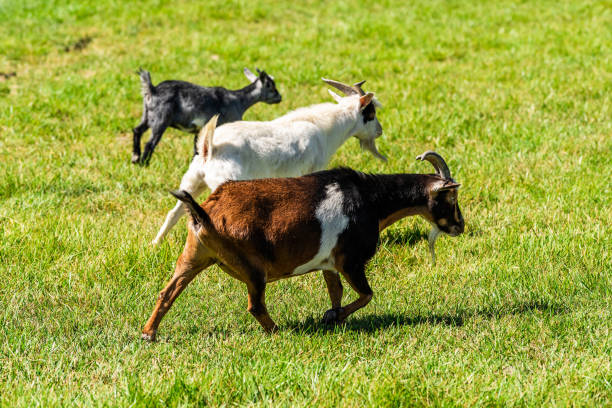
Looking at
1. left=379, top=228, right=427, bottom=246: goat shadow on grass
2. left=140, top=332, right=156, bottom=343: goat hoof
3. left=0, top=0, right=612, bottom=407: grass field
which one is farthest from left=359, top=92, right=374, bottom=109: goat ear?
left=140, top=332, right=156, bottom=343: goat hoof

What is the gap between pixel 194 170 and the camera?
6.30 meters

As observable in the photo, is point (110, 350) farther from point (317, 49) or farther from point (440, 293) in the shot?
point (317, 49)

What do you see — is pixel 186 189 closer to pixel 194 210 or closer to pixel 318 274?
pixel 318 274

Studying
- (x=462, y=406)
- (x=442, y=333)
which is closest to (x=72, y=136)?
(x=442, y=333)

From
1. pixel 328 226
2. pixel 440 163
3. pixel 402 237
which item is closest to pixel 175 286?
pixel 328 226

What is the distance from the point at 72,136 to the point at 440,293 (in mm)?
5896

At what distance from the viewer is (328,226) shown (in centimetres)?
498

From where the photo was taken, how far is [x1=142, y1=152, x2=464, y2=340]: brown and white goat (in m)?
4.70

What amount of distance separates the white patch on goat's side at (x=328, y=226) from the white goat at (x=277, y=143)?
1.29 metres

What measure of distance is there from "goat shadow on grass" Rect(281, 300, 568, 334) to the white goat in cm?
153

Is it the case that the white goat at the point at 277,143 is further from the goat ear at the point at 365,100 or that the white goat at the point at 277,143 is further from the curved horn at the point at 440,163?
the curved horn at the point at 440,163

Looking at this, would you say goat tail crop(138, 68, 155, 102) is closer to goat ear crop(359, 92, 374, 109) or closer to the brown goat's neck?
goat ear crop(359, 92, 374, 109)

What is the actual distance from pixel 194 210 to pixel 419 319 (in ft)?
6.29

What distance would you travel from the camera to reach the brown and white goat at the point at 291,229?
470cm
